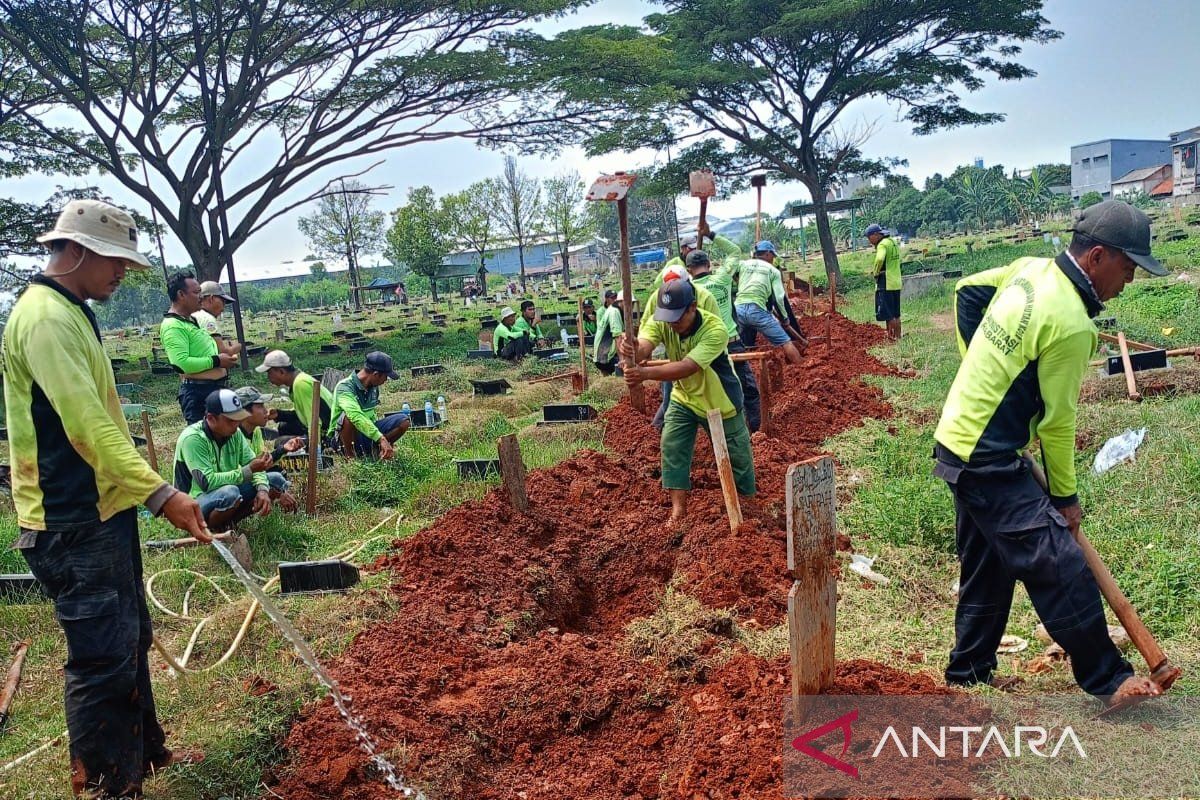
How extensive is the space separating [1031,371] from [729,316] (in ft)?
15.9

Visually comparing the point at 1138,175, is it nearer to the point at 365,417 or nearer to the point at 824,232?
the point at 824,232

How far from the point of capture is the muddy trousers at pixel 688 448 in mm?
5320

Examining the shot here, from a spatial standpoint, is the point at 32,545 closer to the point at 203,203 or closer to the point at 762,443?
the point at 762,443

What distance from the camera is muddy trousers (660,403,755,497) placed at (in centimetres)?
532

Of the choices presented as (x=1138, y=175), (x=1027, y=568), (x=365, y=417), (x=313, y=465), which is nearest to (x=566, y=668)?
(x=1027, y=568)

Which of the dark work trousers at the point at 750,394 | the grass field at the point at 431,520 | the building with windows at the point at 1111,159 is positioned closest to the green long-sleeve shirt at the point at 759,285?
the dark work trousers at the point at 750,394

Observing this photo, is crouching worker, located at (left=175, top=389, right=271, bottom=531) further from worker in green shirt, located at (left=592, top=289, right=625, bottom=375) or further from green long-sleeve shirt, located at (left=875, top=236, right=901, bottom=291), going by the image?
green long-sleeve shirt, located at (left=875, top=236, right=901, bottom=291)

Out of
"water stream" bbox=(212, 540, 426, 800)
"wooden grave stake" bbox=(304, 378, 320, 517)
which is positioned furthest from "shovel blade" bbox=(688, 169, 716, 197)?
"water stream" bbox=(212, 540, 426, 800)

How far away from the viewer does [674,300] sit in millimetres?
5000

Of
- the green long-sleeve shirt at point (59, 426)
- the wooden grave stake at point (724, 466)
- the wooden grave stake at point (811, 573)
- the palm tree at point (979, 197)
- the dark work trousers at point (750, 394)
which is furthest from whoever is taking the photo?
the palm tree at point (979, 197)

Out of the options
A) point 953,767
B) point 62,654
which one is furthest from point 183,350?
point 953,767

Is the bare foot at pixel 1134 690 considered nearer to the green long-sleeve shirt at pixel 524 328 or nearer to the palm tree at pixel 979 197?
the green long-sleeve shirt at pixel 524 328

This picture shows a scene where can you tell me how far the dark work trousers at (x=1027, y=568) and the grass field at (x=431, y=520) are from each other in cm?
31

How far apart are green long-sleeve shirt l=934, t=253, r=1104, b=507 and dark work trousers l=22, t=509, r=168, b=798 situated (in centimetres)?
295
